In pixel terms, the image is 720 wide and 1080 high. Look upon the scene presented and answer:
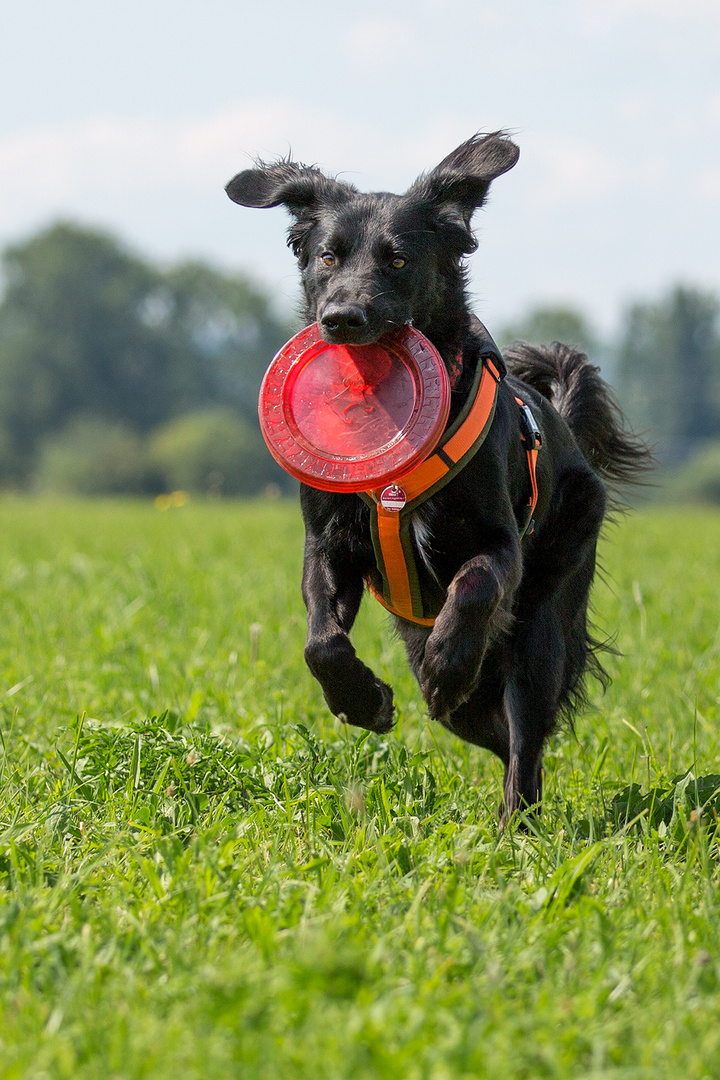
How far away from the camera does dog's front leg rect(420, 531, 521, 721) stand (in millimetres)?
2990

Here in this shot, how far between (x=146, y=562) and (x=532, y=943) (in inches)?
267

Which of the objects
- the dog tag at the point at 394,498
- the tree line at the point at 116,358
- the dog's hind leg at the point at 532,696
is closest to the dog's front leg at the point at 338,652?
the dog tag at the point at 394,498

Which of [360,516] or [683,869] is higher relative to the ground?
[360,516]

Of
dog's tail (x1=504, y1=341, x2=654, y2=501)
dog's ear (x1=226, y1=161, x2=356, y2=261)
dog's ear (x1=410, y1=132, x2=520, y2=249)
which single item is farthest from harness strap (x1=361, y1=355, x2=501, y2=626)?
dog's tail (x1=504, y1=341, x2=654, y2=501)

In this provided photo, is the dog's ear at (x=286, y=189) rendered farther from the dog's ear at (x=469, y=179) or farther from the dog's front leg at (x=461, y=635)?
the dog's front leg at (x=461, y=635)

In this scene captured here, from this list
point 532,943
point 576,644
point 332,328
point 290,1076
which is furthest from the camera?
point 576,644

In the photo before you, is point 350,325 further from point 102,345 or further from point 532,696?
point 102,345

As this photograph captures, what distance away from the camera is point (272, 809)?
2.99 meters

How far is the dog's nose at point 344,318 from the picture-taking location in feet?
9.64

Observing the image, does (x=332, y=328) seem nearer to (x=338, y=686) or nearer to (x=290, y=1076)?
(x=338, y=686)

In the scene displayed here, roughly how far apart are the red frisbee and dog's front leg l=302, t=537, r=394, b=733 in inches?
15.0

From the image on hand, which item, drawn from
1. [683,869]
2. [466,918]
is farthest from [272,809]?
[683,869]

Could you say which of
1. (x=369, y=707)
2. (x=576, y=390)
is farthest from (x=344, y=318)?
(x=576, y=390)

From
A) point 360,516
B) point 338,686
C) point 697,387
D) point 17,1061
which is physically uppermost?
point 697,387
